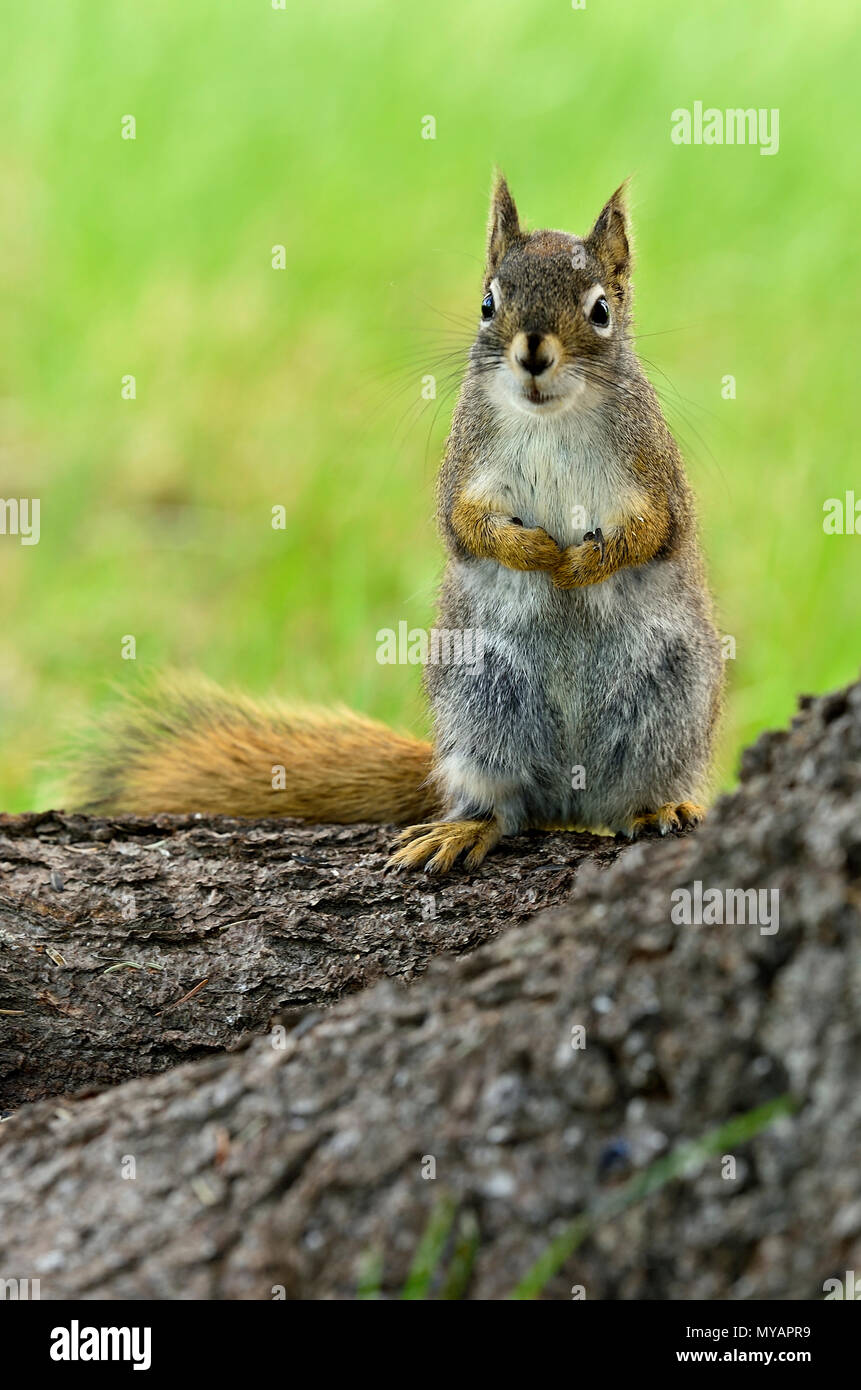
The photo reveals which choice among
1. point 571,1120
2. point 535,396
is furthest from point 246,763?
point 571,1120

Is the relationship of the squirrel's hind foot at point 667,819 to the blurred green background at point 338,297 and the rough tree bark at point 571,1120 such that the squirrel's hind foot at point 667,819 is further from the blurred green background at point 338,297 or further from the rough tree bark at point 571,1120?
the blurred green background at point 338,297

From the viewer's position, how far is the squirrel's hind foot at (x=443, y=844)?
91.0 inches

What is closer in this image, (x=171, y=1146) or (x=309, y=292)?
(x=171, y=1146)

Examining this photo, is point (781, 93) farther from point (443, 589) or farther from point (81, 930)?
point (81, 930)

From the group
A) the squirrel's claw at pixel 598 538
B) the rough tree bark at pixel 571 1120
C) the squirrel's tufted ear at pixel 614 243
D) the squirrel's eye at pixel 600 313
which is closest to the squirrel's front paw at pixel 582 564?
the squirrel's claw at pixel 598 538

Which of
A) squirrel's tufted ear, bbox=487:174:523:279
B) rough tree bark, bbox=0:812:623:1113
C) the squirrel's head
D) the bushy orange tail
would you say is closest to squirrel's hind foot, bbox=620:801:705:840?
rough tree bark, bbox=0:812:623:1113

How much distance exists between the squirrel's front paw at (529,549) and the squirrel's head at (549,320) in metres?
0.18

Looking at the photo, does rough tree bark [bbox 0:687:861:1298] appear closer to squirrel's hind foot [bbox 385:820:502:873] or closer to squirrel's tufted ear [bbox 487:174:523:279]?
squirrel's hind foot [bbox 385:820:502:873]

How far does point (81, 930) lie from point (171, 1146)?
77cm

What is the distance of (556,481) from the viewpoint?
96.6 inches

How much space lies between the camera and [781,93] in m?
5.29

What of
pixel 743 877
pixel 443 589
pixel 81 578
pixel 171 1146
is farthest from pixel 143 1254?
pixel 81 578
